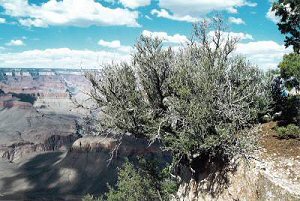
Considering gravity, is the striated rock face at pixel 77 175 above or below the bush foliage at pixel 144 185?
below

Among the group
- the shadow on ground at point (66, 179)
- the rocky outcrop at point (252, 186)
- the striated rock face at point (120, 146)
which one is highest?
the rocky outcrop at point (252, 186)

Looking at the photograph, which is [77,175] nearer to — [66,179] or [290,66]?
[66,179]

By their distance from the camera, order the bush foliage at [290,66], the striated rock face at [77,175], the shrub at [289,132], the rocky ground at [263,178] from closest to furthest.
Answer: the rocky ground at [263,178]
the bush foliage at [290,66]
the shrub at [289,132]
the striated rock face at [77,175]

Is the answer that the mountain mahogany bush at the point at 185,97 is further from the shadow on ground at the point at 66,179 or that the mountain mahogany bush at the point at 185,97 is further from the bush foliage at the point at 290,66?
the shadow on ground at the point at 66,179

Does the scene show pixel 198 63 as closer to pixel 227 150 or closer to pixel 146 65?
pixel 146 65

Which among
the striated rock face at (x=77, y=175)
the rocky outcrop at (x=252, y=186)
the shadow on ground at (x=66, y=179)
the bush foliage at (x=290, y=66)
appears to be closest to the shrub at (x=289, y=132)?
the rocky outcrop at (x=252, y=186)

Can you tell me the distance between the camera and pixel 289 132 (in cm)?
2595

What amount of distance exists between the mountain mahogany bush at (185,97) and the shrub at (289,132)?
220 centimetres

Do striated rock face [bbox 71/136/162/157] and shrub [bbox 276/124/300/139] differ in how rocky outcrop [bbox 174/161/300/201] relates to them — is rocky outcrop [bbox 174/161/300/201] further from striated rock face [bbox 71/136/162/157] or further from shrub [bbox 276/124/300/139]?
striated rock face [bbox 71/136/162/157]

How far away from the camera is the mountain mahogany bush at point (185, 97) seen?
24.1 meters

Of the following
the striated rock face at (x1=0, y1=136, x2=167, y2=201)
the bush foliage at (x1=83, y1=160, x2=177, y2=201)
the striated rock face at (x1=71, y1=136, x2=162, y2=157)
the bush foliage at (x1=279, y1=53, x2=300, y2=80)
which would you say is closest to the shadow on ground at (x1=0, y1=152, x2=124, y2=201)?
the striated rock face at (x1=0, y1=136, x2=167, y2=201)

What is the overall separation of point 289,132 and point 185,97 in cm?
704

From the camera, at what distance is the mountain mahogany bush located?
24094mm

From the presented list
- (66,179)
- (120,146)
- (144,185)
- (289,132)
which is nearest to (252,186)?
(289,132)
